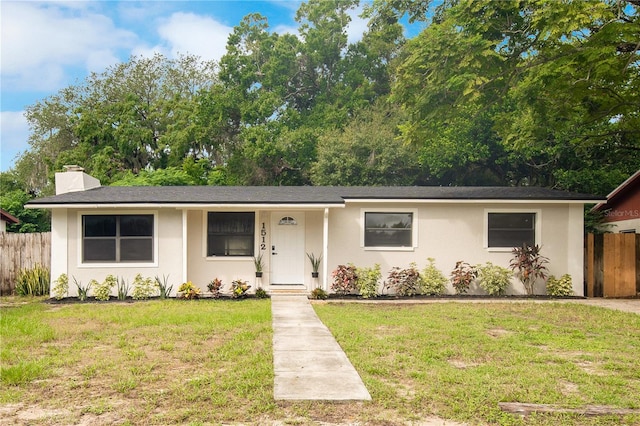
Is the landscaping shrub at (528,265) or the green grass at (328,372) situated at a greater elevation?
the landscaping shrub at (528,265)

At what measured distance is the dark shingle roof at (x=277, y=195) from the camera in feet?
42.5

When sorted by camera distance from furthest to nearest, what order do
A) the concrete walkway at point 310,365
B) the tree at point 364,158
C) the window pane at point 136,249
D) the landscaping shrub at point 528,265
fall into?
the tree at point 364,158 → the landscaping shrub at point 528,265 → the window pane at point 136,249 → the concrete walkway at point 310,365

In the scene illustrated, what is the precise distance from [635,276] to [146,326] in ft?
42.4

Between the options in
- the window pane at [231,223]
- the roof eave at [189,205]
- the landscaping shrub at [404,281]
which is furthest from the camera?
the window pane at [231,223]

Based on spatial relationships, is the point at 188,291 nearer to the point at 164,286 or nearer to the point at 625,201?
the point at 164,286

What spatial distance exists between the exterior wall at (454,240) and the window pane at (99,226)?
588 centimetres

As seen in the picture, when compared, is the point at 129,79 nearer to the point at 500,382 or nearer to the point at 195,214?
the point at 195,214

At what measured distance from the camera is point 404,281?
1349 cm

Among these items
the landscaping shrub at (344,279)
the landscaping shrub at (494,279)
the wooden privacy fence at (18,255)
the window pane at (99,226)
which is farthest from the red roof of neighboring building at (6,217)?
the landscaping shrub at (494,279)

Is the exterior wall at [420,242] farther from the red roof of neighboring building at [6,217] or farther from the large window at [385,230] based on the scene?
the red roof of neighboring building at [6,217]

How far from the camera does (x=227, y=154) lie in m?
34.0

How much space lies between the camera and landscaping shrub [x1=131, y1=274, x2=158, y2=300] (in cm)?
1304

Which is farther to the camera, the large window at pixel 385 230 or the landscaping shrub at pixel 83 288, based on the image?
the large window at pixel 385 230

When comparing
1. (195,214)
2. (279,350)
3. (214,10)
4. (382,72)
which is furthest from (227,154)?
(279,350)
